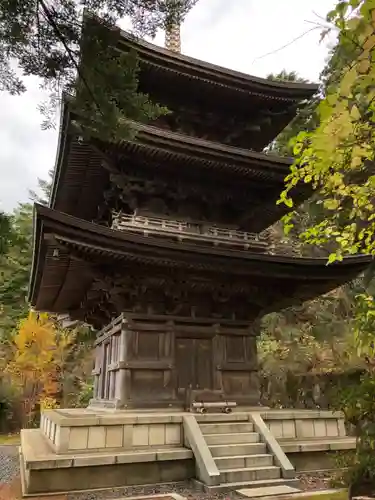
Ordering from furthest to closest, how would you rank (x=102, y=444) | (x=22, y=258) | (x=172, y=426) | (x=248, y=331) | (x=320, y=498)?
(x=22, y=258)
(x=248, y=331)
(x=172, y=426)
(x=102, y=444)
(x=320, y=498)

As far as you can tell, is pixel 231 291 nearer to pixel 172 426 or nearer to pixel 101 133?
pixel 172 426

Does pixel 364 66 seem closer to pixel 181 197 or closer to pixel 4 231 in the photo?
pixel 4 231

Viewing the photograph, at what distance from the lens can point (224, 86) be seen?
11945 millimetres

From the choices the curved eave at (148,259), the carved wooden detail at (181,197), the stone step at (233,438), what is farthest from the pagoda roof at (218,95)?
the stone step at (233,438)

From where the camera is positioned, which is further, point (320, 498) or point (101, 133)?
point (320, 498)

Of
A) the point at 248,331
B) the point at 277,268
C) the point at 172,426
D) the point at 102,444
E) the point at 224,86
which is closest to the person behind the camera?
the point at 102,444

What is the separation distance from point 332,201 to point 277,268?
5.64m

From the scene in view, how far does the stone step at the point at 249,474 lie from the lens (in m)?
7.09

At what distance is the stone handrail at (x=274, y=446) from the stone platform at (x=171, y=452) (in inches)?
0.6

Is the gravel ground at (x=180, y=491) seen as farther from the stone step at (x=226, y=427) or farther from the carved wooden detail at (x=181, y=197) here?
the carved wooden detail at (x=181, y=197)

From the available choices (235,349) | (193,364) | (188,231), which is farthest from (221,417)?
(188,231)

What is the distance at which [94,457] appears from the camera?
7008 mm

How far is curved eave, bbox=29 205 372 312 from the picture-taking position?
7715mm

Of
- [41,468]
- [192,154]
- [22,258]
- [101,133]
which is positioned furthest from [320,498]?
[22,258]
